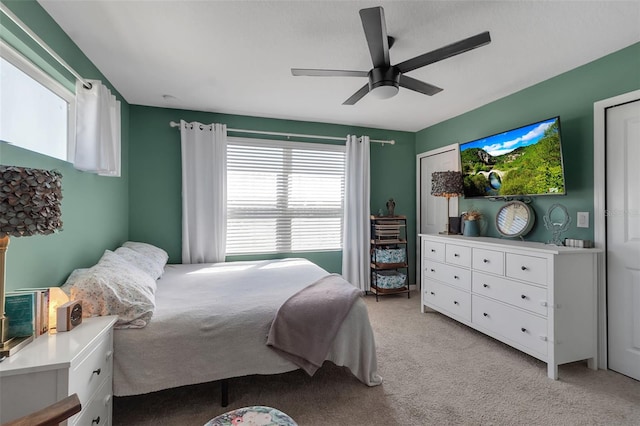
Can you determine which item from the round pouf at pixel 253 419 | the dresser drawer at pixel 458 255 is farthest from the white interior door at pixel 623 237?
the round pouf at pixel 253 419

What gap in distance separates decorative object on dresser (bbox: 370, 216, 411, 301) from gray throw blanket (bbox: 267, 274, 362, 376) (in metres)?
2.10

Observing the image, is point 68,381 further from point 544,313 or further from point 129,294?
point 544,313

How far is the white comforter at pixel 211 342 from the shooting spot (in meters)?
1.71

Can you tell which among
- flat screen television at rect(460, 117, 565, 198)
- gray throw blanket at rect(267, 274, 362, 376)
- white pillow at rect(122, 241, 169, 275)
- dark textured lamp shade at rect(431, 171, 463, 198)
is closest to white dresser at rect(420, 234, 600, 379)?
flat screen television at rect(460, 117, 565, 198)

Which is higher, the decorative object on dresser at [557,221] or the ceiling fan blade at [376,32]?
the ceiling fan blade at [376,32]

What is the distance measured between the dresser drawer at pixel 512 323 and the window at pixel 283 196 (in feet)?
6.59

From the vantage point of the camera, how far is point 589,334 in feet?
7.72

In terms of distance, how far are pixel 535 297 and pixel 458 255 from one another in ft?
2.77

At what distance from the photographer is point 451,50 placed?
179cm

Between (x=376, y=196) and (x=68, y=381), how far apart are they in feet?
13.0

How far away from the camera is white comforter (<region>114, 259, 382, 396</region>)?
1709mm

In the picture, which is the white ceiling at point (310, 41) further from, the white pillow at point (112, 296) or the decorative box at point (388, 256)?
the decorative box at point (388, 256)

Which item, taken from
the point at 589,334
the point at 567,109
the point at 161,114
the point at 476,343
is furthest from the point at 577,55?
the point at 161,114

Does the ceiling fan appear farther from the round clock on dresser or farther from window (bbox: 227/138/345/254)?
window (bbox: 227/138/345/254)
